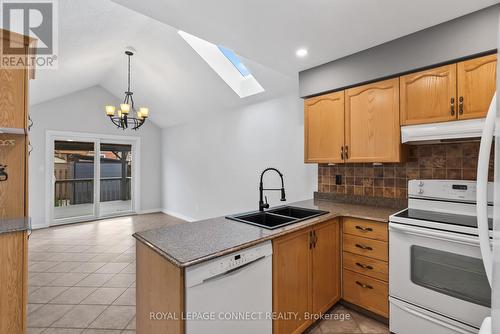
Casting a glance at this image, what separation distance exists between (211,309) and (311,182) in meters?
2.26

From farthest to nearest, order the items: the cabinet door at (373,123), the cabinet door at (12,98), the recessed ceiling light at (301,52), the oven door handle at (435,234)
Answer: the recessed ceiling light at (301,52) → the cabinet door at (373,123) → the cabinet door at (12,98) → the oven door handle at (435,234)

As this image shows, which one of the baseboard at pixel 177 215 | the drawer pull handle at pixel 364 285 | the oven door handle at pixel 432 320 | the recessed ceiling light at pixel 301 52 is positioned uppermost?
the recessed ceiling light at pixel 301 52

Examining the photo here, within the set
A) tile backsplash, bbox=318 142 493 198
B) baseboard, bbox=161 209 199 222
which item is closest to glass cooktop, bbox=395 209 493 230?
tile backsplash, bbox=318 142 493 198

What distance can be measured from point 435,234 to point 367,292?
2.68 ft

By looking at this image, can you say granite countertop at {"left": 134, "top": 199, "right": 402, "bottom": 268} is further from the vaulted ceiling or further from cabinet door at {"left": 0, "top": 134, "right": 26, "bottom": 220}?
the vaulted ceiling

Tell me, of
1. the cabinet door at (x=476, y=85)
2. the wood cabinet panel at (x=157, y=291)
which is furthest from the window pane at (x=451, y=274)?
the wood cabinet panel at (x=157, y=291)

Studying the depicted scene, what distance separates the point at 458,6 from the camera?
5.50 feet

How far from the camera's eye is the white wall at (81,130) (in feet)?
15.8

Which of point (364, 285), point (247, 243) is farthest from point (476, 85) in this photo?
point (247, 243)

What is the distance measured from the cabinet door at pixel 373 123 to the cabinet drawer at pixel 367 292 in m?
1.10

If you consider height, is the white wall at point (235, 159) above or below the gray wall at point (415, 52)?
below

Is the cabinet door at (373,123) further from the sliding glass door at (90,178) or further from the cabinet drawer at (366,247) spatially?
the sliding glass door at (90,178)

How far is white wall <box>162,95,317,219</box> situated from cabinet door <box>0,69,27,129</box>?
279cm

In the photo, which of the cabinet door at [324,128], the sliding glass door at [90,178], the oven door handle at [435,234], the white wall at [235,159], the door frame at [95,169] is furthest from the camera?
the sliding glass door at [90,178]
